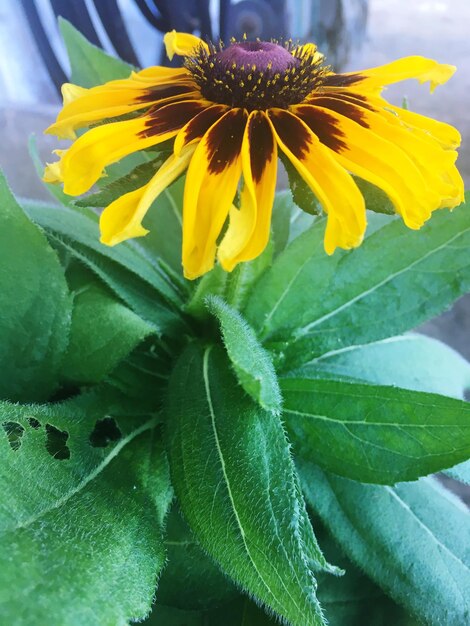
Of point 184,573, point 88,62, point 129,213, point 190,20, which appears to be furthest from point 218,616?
point 190,20

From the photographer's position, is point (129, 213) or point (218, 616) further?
point (218, 616)

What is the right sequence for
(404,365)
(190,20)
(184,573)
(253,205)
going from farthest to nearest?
1. (190,20)
2. (404,365)
3. (184,573)
4. (253,205)

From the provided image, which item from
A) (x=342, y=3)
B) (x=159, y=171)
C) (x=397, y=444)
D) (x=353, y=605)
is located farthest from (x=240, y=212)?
(x=342, y=3)

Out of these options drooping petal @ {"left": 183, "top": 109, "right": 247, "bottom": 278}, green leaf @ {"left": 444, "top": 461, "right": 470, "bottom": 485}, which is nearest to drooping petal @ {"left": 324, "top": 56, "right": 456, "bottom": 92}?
drooping petal @ {"left": 183, "top": 109, "right": 247, "bottom": 278}

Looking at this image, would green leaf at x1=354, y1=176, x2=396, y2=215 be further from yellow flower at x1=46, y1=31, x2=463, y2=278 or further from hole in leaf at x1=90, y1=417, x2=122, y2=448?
hole in leaf at x1=90, y1=417, x2=122, y2=448

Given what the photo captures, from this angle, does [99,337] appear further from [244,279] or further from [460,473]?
[460,473]

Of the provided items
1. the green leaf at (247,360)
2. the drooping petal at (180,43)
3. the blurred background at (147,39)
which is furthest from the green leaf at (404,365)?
the blurred background at (147,39)
